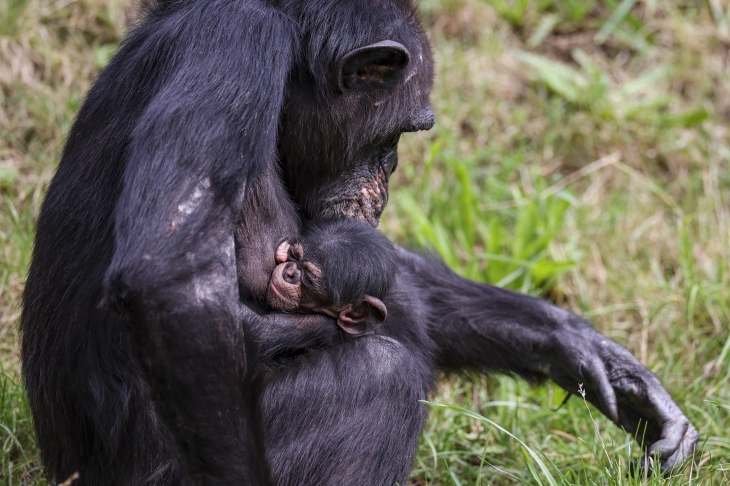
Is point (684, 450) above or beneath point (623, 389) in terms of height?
beneath

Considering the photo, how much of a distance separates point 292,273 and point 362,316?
1.20 feet

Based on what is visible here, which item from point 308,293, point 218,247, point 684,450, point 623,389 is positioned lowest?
point 684,450

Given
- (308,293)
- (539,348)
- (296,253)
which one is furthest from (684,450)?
(296,253)

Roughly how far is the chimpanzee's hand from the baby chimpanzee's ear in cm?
123

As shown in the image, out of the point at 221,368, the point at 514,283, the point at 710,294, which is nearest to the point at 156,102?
the point at 221,368

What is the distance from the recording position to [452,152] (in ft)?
23.0

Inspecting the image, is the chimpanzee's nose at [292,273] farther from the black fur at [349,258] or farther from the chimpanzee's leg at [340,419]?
the chimpanzee's leg at [340,419]

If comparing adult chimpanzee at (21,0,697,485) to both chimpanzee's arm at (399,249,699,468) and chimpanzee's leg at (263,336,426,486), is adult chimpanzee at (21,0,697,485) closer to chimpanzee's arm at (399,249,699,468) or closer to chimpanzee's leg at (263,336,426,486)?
chimpanzee's leg at (263,336,426,486)

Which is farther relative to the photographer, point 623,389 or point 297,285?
point 623,389

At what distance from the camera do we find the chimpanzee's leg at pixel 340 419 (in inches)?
136

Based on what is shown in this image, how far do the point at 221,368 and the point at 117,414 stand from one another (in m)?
0.65

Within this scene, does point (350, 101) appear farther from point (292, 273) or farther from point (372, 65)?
point (292, 273)

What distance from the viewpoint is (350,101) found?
3848 mm

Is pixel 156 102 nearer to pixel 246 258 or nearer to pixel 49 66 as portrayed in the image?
pixel 246 258
